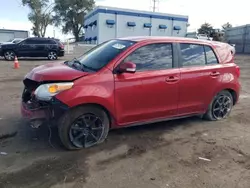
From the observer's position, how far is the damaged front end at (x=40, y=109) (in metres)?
3.77

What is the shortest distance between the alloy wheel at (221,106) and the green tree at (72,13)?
5728 centimetres

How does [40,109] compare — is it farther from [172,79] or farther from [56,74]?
[172,79]

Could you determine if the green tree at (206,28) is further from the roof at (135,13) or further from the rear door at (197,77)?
the rear door at (197,77)

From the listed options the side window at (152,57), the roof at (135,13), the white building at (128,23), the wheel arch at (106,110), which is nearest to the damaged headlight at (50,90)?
the wheel arch at (106,110)

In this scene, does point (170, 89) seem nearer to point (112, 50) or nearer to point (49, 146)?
point (112, 50)

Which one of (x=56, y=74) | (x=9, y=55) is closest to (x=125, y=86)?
(x=56, y=74)

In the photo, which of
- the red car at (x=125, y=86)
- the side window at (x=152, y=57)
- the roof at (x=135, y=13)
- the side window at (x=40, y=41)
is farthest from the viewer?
the roof at (x=135, y=13)

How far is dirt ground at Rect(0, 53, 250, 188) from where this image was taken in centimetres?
327

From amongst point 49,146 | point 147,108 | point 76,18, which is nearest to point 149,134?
point 147,108

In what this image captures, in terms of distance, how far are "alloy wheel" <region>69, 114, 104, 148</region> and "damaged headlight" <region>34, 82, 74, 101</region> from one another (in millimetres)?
530

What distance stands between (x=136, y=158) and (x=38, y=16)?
6185 cm

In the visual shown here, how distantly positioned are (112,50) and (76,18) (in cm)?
5918

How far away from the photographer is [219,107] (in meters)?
5.65

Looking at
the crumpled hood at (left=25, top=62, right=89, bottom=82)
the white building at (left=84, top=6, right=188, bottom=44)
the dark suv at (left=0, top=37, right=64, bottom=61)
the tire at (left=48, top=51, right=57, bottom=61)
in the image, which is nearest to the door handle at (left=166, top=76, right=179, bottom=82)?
the crumpled hood at (left=25, top=62, right=89, bottom=82)
